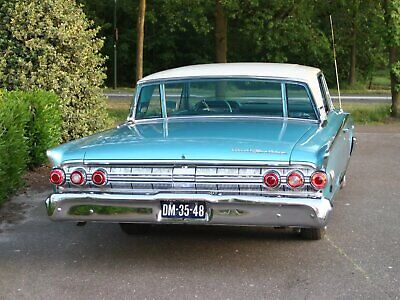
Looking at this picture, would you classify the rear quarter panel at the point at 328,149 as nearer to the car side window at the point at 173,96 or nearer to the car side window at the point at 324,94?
the car side window at the point at 324,94

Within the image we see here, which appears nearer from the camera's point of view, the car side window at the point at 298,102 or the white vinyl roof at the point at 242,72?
the car side window at the point at 298,102

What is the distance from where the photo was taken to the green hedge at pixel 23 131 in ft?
23.2

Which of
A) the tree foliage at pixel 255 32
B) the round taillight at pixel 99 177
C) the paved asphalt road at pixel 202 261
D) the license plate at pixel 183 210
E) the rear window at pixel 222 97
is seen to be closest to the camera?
the paved asphalt road at pixel 202 261

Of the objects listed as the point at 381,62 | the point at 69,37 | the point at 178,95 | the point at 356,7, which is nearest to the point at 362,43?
the point at 381,62

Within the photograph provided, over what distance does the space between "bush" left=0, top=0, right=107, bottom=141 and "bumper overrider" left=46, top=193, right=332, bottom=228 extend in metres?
5.15

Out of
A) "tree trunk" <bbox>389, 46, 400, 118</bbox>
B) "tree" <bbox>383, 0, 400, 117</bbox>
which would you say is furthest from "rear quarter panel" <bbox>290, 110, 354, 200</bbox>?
"tree trunk" <bbox>389, 46, 400, 118</bbox>

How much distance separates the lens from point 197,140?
16.8 ft

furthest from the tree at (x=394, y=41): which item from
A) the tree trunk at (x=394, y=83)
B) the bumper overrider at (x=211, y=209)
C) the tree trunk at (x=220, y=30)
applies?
the bumper overrider at (x=211, y=209)

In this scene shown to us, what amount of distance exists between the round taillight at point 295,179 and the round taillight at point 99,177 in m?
1.37

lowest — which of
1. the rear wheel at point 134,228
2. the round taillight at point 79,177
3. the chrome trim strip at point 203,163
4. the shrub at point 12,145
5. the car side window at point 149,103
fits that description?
the rear wheel at point 134,228

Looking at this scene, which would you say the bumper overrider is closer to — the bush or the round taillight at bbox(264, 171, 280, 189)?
the round taillight at bbox(264, 171, 280, 189)

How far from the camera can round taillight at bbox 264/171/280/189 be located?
4.67 metres

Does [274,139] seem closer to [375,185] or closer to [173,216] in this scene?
[173,216]

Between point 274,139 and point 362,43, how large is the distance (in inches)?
1222
